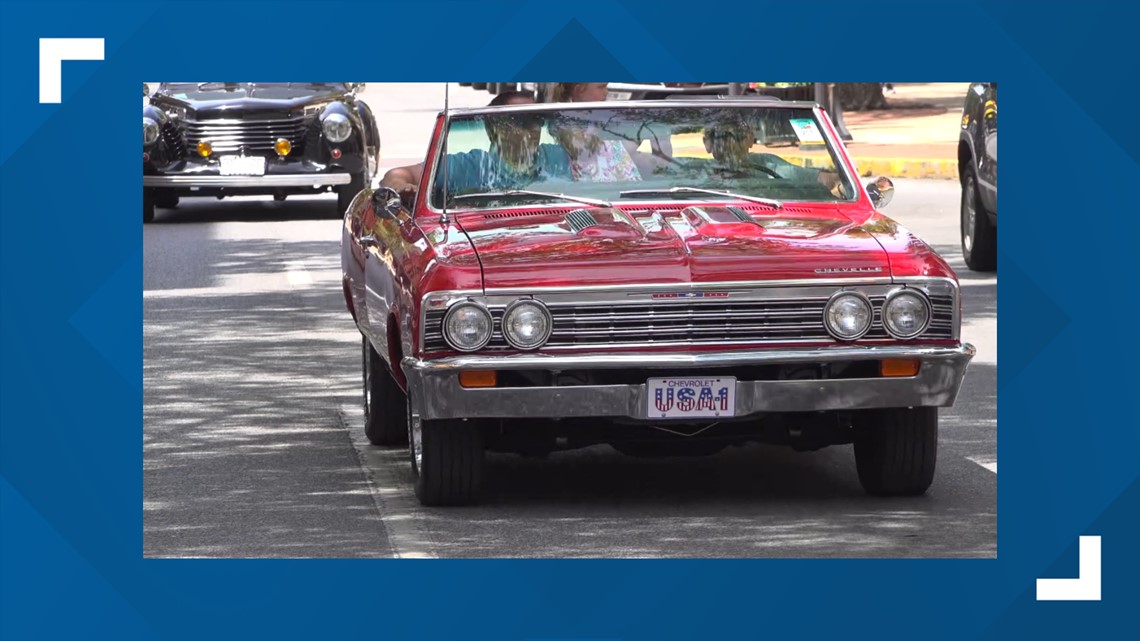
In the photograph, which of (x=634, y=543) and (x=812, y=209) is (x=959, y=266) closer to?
(x=812, y=209)

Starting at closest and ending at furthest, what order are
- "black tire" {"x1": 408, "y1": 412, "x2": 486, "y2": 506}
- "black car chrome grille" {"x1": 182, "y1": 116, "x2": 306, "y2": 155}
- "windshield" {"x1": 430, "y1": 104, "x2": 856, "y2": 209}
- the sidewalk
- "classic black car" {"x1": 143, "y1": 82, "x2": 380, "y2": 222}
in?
"black tire" {"x1": 408, "y1": 412, "x2": 486, "y2": 506} < "windshield" {"x1": 430, "y1": 104, "x2": 856, "y2": 209} < "classic black car" {"x1": 143, "y1": 82, "x2": 380, "y2": 222} < "black car chrome grille" {"x1": 182, "y1": 116, "x2": 306, "y2": 155} < the sidewalk

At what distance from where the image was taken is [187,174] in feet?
56.2

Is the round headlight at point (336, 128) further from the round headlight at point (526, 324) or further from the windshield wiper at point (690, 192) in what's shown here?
the round headlight at point (526, 324)

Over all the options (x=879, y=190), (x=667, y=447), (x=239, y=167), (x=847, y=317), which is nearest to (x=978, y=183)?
(x=239, y=167)

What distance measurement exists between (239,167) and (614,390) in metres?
10.8

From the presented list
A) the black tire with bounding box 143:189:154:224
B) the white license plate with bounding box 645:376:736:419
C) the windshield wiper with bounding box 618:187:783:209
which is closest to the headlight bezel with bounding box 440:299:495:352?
the white license plate with bounding box 645:376:736:419

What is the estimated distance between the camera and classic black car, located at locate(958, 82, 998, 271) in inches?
588

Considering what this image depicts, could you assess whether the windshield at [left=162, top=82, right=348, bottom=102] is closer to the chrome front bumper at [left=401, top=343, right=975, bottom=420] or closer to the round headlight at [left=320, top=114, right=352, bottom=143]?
the round headlight at [left=320, top=114, right=352, bottom=143]

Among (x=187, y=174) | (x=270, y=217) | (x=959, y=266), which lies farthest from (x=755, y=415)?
(x=270, y=217)

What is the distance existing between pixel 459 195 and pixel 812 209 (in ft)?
4.41

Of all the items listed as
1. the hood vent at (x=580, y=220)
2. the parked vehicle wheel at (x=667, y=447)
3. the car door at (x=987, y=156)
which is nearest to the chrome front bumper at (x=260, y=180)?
the car door at (x=987, y=156)

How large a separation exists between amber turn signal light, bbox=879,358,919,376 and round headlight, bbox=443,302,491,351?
1.33 meters

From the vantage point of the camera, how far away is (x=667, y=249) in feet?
23.5

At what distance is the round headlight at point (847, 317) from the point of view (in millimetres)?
7070
